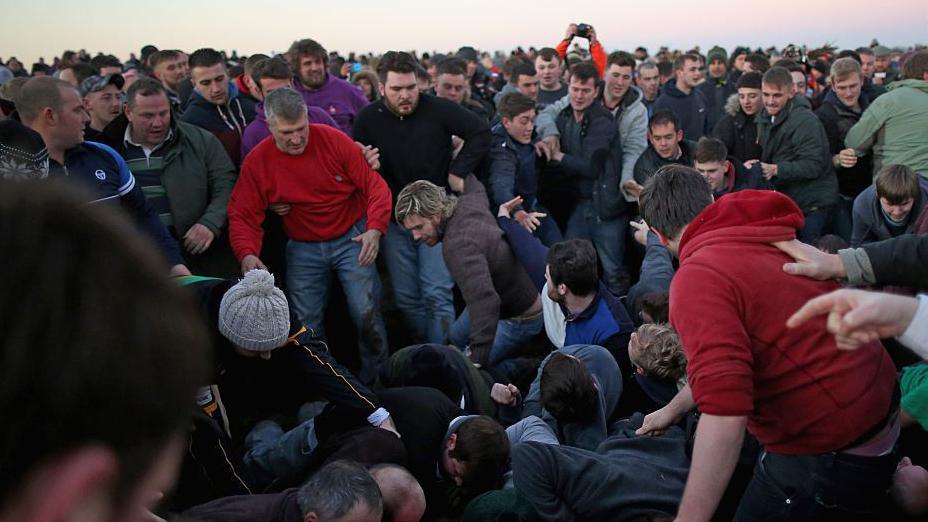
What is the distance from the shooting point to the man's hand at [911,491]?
2.39 metres

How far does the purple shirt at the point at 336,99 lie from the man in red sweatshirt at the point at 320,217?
1257mm

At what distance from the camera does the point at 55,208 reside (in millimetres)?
625

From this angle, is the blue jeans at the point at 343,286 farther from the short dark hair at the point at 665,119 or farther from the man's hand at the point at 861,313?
the man's hand at the point at 861,313

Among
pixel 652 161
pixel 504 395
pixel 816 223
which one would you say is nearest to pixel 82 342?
pixel 504 395

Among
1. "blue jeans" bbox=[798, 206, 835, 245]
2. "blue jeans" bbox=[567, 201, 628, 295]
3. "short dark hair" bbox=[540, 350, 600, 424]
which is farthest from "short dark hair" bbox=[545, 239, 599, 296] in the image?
"blue jeans" bbox=[798, 206, 835, 245]

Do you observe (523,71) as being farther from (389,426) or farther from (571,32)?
(389,426)

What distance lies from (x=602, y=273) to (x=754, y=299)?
167 inches

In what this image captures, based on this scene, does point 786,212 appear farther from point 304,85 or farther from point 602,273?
point 304,85

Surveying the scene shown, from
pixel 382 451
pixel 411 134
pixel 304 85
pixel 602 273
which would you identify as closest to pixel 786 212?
pixel 382 451

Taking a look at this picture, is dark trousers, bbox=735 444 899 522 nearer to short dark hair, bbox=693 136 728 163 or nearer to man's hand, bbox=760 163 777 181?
short dark hair, bbox=693 136 728 163

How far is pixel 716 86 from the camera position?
10125 mm

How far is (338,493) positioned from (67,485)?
1945 mm

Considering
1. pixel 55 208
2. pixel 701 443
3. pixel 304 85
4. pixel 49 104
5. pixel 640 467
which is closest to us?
pixel 55 208

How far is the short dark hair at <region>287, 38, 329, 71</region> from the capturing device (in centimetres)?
585
